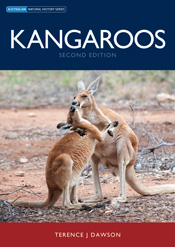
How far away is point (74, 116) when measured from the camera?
597cm

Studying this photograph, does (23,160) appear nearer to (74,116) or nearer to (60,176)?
(74,116)

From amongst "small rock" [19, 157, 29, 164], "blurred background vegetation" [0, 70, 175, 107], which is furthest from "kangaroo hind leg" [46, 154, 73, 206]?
"blurred background vegetation" [0, 70, 175, 107]

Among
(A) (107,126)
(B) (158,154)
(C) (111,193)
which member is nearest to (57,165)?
(A) (107,126)

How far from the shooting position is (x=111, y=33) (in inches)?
202

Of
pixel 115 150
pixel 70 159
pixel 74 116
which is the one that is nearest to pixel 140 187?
pixel 115 150

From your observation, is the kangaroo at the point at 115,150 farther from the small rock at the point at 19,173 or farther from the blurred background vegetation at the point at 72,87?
the blurred background vegetation at the point at 72,87

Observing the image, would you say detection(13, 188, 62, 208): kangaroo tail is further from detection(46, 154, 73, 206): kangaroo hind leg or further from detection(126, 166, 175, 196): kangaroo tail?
detection(126, 166, 175, 196): kangaroo tail

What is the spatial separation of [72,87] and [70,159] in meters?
9.69

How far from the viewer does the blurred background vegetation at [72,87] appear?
13828 mm

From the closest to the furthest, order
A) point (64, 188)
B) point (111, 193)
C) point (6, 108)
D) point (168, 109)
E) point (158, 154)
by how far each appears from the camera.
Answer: point (64, 188) < point (111, 193) < point (158, 154) < point (168, 109) < point (6, 108)

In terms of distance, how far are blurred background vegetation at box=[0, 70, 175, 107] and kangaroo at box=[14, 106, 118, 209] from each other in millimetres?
7193
